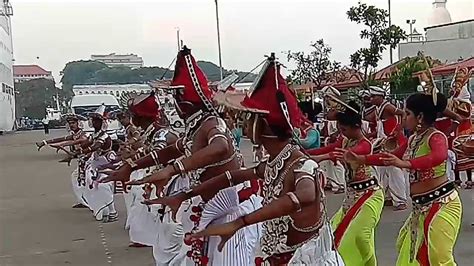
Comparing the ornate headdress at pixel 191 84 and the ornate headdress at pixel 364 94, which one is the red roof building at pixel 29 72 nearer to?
the ornate headdress at pixel 364 94

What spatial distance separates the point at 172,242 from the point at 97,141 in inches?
199

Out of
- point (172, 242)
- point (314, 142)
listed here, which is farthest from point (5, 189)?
point (172, 242)

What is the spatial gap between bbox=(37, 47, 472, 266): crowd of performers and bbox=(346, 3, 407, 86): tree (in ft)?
74.2

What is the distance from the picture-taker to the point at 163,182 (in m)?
4.46

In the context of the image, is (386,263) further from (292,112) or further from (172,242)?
(292,112)

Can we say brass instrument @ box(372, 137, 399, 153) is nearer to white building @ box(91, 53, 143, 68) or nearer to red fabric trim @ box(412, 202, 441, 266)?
red fabric trim @ box(412, 202, 441, 266)

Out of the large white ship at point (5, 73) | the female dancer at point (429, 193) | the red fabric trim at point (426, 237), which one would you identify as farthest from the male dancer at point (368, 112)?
the large white ship at point (5, 73)

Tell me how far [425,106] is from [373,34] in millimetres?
25201

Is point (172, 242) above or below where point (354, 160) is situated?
below

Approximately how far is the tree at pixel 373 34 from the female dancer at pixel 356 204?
2328cm

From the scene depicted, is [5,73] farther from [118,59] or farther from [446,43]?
[446,43]

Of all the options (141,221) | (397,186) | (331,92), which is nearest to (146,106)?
(141,221)

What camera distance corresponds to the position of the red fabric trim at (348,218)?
5.59 metres

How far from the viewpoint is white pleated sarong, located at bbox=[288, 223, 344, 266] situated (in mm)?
3771
